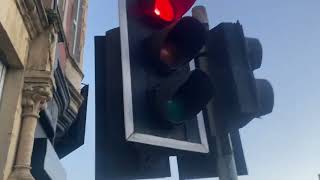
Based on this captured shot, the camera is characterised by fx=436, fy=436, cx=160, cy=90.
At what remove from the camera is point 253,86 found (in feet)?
8.91

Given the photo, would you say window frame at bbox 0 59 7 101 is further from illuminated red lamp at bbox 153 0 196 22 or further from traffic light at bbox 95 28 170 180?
illuminated red lamp at bbox 153 0 196 22

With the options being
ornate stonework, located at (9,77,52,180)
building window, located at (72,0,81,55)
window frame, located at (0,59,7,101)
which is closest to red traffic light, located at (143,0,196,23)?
ornate stonework, located at (9,77,52,180)

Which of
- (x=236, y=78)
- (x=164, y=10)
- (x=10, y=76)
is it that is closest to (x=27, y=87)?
(x=10, y=76)

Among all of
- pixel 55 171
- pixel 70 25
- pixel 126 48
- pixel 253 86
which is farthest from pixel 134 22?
pixel 70 25

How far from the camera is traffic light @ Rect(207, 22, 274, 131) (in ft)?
8.65

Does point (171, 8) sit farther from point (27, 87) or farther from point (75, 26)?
point (75, 26)

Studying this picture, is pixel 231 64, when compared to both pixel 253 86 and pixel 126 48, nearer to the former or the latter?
pixel 253 86

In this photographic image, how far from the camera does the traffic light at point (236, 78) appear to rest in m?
2.64

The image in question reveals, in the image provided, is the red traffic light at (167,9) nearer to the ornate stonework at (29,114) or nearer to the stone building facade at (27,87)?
the stone building facade at (27,87)

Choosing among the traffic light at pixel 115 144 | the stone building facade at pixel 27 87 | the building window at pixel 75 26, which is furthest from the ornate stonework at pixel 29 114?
the building window at pixel 75 26

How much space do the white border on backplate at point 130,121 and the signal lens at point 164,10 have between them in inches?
8.3

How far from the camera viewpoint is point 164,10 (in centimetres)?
287

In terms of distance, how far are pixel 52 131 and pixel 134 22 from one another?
3.86m

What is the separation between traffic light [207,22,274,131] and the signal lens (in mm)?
309
